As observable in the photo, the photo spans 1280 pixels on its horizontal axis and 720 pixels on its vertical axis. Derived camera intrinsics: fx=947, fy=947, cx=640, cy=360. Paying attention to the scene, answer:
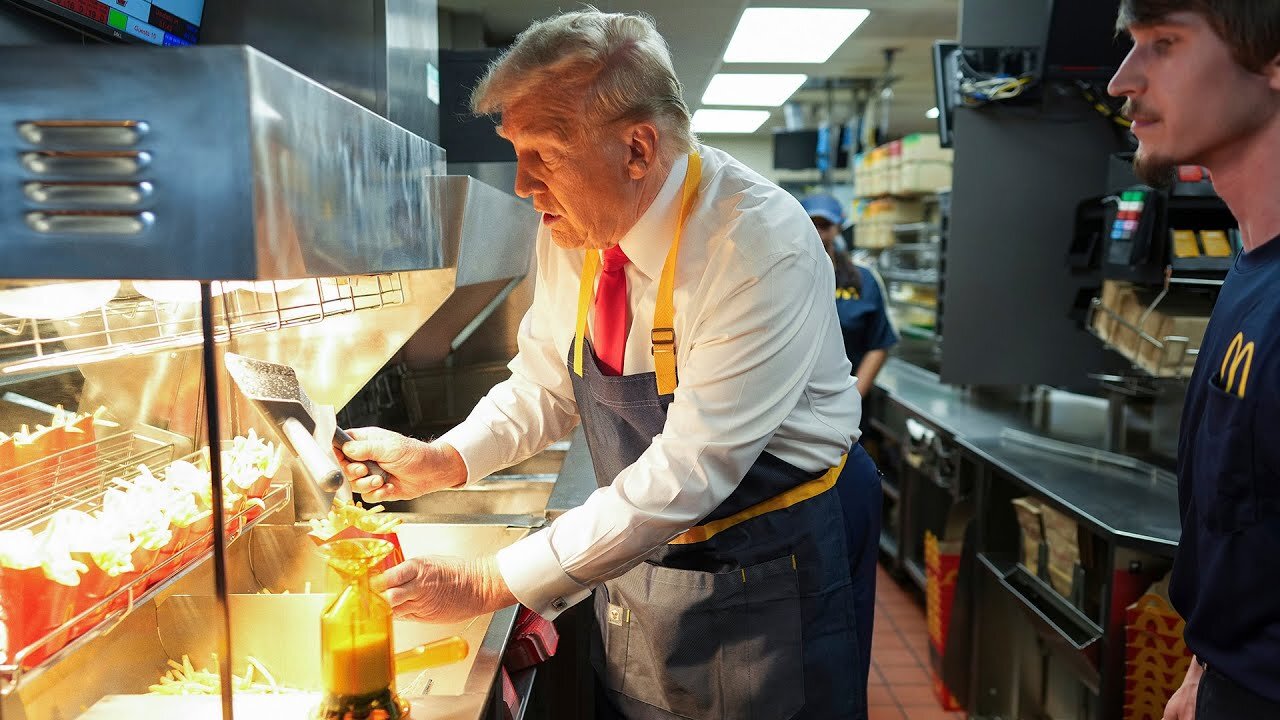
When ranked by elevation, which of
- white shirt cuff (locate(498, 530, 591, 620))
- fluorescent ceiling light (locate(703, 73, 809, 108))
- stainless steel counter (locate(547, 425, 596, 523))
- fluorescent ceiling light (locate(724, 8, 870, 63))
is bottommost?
stainless steel counter (locate(547, 425, 596, 523))

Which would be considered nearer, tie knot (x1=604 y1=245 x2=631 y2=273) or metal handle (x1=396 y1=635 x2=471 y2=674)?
metal handle (x1=396 y1=635 x2=471 y2=674)

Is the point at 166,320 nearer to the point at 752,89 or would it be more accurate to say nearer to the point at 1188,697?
the point at 1188,697

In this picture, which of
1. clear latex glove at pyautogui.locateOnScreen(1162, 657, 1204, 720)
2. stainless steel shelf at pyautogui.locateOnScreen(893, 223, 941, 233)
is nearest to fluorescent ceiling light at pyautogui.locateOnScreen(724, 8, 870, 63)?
stainless steel shelf at pyautogui.locateOnScreen(893, 223, 941, 233)

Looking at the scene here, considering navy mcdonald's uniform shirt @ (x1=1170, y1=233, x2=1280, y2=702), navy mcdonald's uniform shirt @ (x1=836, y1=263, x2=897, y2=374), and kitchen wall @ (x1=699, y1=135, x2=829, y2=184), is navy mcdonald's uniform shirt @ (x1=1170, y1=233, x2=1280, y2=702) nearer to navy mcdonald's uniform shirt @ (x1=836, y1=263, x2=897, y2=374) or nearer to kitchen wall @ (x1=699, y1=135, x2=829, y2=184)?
navy mcdonald's uniform shirt @ (x1=836, y1=263, x2=897, y2=374)

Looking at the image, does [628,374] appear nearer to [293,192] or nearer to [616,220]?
[616,220]

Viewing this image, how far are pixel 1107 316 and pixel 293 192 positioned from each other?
2.99 metres

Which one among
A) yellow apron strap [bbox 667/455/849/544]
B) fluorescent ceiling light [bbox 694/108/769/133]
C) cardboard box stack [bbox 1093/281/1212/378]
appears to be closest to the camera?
yellow apron strap [bbox 667/455/849/544]

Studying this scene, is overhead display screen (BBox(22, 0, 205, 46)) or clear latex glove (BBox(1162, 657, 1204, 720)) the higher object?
overhead display screen (BBox(22, 0, 205, 46))

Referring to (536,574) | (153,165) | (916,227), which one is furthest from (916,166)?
(153,165)

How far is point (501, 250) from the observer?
1972 millimetres

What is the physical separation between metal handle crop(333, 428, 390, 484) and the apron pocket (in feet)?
1.48

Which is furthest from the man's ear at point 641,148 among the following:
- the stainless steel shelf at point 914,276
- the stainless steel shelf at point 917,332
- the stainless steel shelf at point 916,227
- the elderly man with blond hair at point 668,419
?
the stainless steel shelf at point 917,332

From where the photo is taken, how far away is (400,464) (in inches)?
61.6

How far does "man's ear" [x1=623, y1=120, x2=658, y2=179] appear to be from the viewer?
1.41m
